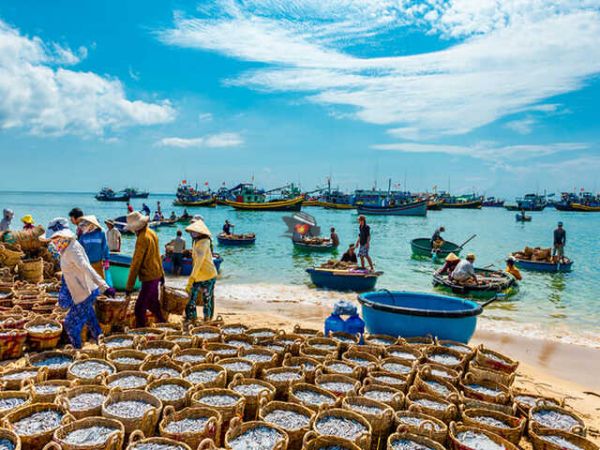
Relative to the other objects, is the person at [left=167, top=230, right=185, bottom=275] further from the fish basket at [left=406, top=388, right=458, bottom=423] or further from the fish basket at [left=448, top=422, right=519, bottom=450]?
the fish basket at [left=448, top=422, right=519, bottom=450]

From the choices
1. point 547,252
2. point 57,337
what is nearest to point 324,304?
point 57,337

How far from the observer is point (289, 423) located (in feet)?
12.7

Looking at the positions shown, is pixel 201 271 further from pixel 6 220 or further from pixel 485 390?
pixel 6 220

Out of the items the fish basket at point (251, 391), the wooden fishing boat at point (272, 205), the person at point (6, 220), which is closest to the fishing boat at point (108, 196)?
the wooden fishing boat at point (272, 205)

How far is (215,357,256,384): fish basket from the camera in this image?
4.83m

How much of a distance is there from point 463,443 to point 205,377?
265 cm

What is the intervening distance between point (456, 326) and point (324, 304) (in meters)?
6.11

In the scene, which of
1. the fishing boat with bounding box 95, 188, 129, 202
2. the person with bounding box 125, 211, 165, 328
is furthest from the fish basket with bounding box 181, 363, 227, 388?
the fishing boat with bounding box 95, 188, 129, 202

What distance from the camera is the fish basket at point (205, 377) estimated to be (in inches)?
176

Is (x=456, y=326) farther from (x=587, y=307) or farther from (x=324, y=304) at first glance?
(x=587, y=307)

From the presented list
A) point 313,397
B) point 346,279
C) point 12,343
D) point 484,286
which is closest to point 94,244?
point 12,343

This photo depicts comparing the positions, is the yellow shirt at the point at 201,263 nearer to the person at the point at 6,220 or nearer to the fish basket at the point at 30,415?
the fish basket at the point at 30,415

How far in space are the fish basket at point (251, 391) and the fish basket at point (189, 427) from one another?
50 centimetres

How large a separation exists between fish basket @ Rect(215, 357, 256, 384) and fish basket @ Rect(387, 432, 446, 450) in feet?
5.90
